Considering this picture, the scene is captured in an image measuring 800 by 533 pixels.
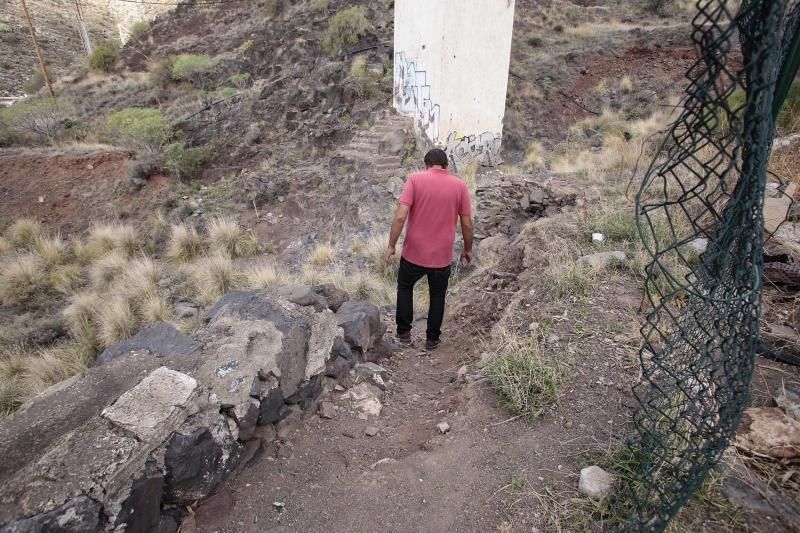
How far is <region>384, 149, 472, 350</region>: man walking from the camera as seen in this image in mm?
3652

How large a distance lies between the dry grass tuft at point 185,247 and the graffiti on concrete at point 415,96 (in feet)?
20.3

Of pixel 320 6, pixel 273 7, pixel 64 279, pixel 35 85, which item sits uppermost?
pixel 273 7

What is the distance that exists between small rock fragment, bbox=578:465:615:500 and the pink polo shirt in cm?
217

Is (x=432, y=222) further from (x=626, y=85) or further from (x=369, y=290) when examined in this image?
(x=626, y=85)

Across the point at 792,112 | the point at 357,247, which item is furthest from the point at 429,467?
the point at 792,112

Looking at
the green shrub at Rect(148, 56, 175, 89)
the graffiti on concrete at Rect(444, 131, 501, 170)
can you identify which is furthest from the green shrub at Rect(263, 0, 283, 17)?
the graffiti on concrete at Rect(444, 131, 501, 170)

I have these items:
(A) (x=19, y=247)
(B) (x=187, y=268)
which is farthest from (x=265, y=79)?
→ (B) (x=187, y=268)

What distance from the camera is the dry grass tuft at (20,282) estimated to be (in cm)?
747

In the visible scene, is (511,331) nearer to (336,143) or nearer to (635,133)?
(635,133)

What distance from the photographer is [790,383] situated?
99.4 inches

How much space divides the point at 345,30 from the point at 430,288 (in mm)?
14143

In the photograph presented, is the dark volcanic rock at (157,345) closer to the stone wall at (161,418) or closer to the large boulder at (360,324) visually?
the stone wall at (161,418)

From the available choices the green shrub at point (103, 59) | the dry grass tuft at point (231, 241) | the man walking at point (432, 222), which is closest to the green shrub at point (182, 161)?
the dry grass tuft at point (231, 241)

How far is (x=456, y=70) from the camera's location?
1020 cm
